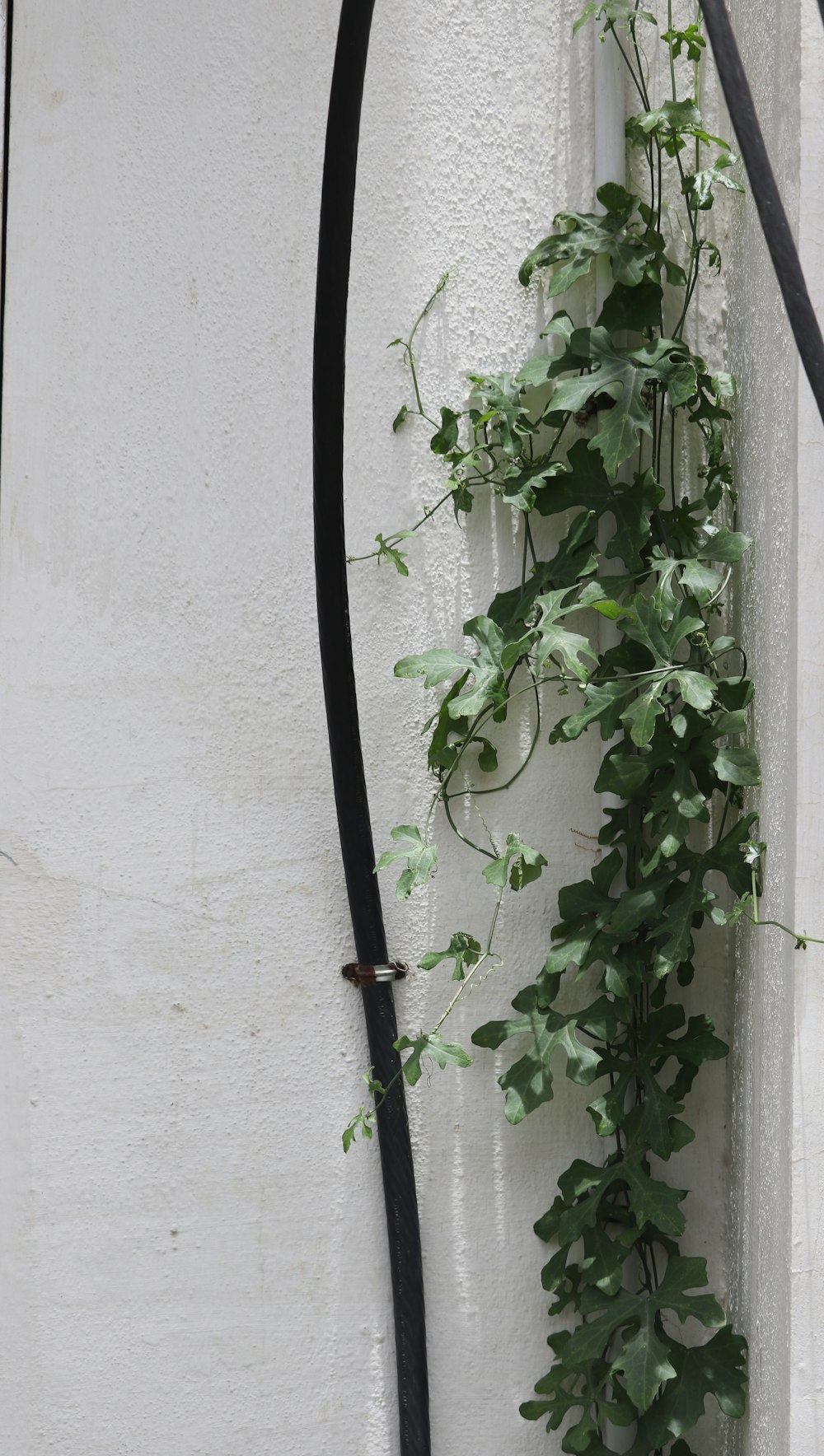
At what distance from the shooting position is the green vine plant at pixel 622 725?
1399mm

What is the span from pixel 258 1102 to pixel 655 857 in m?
0.57

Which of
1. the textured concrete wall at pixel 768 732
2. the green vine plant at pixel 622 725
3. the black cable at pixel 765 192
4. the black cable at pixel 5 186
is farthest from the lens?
the black cable at pixel 5 186

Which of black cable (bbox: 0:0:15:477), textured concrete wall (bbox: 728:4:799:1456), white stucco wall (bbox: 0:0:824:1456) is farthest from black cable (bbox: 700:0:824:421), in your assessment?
black cable (bbox: 0:0:15:477)

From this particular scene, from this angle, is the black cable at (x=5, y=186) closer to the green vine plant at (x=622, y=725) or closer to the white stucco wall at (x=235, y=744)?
the white stucco wall at (x=235, y=744)

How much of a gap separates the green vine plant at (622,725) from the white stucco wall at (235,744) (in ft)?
0.18

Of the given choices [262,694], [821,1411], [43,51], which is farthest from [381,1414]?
[43,51]

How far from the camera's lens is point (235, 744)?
5.00 feet

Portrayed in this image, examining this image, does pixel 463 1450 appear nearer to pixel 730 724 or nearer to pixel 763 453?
pixel 730 724

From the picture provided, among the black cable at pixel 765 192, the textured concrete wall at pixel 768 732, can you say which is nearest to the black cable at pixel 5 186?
the textured concrete wall at pixel 768 732

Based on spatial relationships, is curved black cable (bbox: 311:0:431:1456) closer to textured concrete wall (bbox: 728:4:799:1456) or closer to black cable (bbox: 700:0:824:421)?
textured concrete wall (bbox: 728:4:799:1456)

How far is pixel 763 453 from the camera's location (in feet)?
4.63

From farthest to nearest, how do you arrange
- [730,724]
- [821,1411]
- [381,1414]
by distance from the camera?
[381,1414] → [730,724] → [821,1411]

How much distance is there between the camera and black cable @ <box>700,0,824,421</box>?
72 cm

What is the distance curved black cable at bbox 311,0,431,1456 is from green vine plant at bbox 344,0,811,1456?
0.05m
